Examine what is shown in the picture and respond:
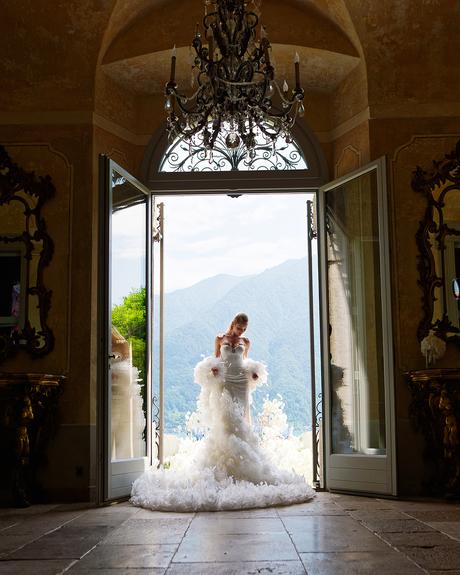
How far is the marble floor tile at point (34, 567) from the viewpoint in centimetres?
335

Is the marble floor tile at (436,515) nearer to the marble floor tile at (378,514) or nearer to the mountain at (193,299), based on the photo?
the marble floor tile at (378,514)

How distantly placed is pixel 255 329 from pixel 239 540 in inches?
470

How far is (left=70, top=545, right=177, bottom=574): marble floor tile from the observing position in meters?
3.44

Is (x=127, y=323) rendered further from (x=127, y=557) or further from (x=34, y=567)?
(x=34, y=567)

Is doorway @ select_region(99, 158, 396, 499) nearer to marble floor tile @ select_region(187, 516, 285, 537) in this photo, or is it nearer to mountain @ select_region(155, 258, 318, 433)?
marble floor tile @ select_region(187, 516, 285, 537)

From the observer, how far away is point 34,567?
11.3ft

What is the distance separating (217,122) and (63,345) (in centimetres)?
269

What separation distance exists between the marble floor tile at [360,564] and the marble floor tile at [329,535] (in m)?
0.14

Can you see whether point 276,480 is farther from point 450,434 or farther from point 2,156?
point 2,156

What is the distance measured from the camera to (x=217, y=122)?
4.73 meters

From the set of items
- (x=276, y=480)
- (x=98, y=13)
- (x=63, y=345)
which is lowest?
(x=276, y=480)

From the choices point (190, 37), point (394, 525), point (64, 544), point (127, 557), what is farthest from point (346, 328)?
point (127, 557)

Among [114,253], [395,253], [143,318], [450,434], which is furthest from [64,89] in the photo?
[450,434]

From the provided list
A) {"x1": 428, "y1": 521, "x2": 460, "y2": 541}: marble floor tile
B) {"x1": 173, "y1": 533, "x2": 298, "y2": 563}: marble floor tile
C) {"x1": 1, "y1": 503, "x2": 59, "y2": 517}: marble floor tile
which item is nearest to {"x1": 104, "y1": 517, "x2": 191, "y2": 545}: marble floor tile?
{"x1": 173, "y1": 533, "x2": 298, "y2": 563}: marble floor tile
